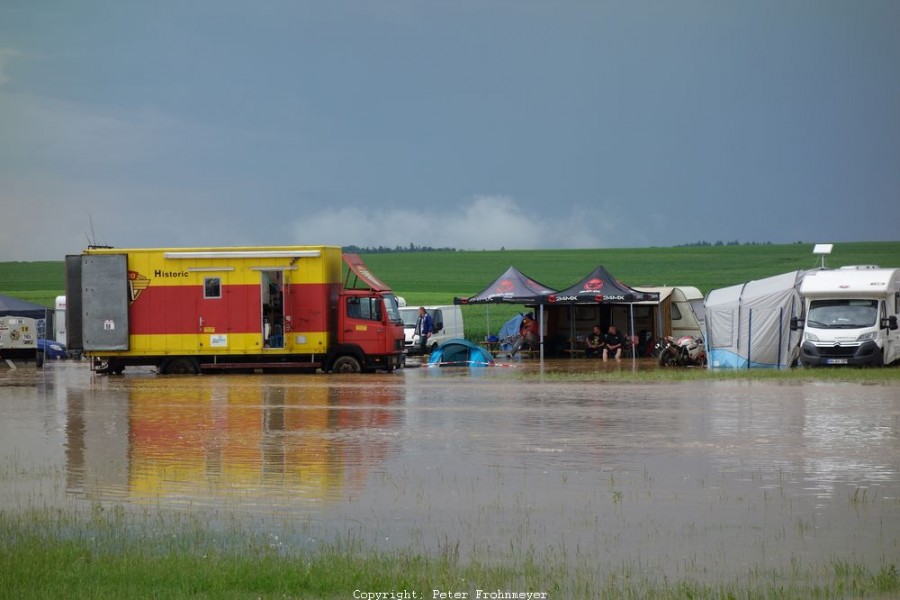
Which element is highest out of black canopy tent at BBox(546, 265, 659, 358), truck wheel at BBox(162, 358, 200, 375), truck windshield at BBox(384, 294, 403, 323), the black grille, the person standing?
black canopy tent at BBox(546, 265, 659, 358)

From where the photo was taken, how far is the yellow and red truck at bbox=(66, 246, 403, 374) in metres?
32.9

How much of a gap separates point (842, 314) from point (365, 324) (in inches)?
496

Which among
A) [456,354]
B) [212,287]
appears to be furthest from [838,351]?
[212,287]

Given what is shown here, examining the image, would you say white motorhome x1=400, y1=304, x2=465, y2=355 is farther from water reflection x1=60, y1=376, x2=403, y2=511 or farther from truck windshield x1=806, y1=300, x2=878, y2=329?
water reflection x1=60, y1=376, x2=403, y2=511

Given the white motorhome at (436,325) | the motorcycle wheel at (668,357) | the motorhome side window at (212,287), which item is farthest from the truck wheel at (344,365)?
the white motorhome at (436,325)

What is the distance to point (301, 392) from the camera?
26578 mm

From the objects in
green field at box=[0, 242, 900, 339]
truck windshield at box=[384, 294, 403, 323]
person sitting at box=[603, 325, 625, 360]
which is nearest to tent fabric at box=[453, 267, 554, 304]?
person sitting at box=[603, 325, 625, 360]

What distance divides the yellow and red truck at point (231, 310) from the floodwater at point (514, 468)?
7.79 metres

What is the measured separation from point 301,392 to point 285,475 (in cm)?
1337

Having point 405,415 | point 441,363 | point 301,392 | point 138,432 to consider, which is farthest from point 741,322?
point 138,432

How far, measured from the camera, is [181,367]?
34.0 meters

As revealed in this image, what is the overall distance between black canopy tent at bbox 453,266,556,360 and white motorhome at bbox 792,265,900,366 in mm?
10037

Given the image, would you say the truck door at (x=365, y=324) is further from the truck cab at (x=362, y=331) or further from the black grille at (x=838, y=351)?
the black grille at (x=838, y=351)

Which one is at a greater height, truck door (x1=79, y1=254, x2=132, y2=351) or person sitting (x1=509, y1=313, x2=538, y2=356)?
truck door (x1=79, y1=254, x2=132, y2=351)
